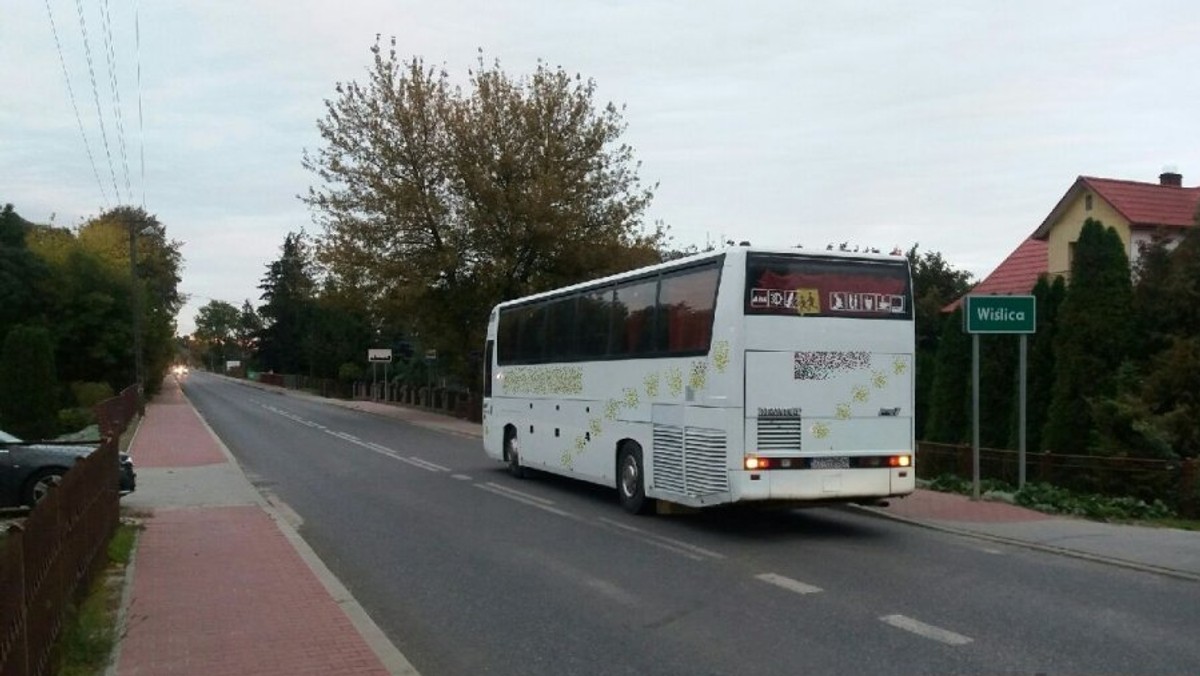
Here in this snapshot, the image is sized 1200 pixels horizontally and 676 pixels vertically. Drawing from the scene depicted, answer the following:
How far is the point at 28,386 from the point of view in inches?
1485

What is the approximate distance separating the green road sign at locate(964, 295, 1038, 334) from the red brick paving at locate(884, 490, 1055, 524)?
95.1 inches

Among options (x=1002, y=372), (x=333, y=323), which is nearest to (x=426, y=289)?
(x=1002, y=372)

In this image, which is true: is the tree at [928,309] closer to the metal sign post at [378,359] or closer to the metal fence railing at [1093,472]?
the metal fence railing at [1093,472]

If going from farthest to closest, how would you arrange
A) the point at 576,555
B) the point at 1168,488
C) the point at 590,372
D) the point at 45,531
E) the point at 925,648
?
the point at 590,372, the point at 1168,488, the point at 576,555, the point at 925,648, the point at 45,531

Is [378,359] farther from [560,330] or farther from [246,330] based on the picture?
[246,330]

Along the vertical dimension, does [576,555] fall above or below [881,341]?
below

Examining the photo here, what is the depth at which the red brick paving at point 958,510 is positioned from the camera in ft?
46.0

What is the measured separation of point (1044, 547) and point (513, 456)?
10821 mm

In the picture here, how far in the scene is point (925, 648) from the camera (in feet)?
24.8

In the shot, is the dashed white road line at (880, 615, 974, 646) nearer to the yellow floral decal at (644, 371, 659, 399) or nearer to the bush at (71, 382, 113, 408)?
the yellow floral decal at (644, 371, 659, 399)

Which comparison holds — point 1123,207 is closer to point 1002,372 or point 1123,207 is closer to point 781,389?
point 1002,372

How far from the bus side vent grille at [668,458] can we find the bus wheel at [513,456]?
6.27 metres

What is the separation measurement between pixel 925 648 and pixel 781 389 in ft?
17.3

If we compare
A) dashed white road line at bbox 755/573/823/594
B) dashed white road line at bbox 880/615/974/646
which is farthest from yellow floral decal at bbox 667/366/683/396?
dashed white road line at bbox 880/615/974/646
